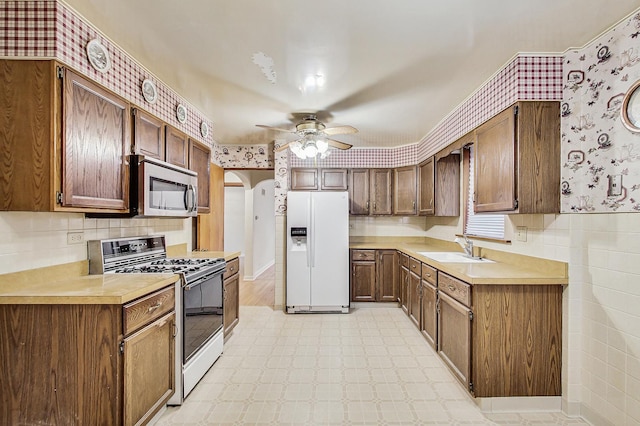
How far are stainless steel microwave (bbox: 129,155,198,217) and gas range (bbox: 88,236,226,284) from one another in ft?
1.17

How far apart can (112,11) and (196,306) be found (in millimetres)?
1926

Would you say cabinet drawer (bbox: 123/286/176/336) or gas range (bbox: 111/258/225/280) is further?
gas range (bbox: 111/258/225/280)

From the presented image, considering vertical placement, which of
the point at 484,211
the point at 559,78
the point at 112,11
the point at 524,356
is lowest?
the point at 524,356

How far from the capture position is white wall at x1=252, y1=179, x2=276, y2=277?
6.48 m

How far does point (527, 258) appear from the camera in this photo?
95.3 inches

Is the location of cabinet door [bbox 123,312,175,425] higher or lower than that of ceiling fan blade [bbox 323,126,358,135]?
lower

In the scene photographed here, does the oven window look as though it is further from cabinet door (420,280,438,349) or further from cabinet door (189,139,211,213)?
cabinet door (420,280,438,349)

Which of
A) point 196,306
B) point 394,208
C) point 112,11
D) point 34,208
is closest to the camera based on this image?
point 34,208

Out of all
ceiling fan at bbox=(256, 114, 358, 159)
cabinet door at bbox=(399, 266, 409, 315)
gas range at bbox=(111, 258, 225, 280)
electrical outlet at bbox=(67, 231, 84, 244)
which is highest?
ceiling fan at bbox=(256, 114, 358, 159)

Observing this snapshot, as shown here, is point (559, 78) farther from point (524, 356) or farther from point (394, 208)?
point (394, 208)

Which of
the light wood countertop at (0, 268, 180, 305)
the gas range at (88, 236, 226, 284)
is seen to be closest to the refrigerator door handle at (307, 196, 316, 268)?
the gas range at (88, 236, 226, 284)

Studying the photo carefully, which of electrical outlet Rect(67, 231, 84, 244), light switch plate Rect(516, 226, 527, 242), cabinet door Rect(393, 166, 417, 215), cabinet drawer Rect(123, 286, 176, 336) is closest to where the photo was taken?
cabinet drawer Rect(123, 286, 176, 336)

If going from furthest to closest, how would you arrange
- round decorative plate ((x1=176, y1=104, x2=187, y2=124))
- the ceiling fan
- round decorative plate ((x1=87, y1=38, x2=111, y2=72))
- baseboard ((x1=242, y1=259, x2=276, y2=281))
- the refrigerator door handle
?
baseboard ((x1=242, y1=259, x2=276, y2=281)) < the refrigerator door handle < the ceiling fan < round decorative plate ((x1=176, y1=104, x2=187, y2=124)) < round decorative plate ((x1=87, y1=38, x2=111, y2=72))

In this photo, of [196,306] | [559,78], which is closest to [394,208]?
[559,78]
